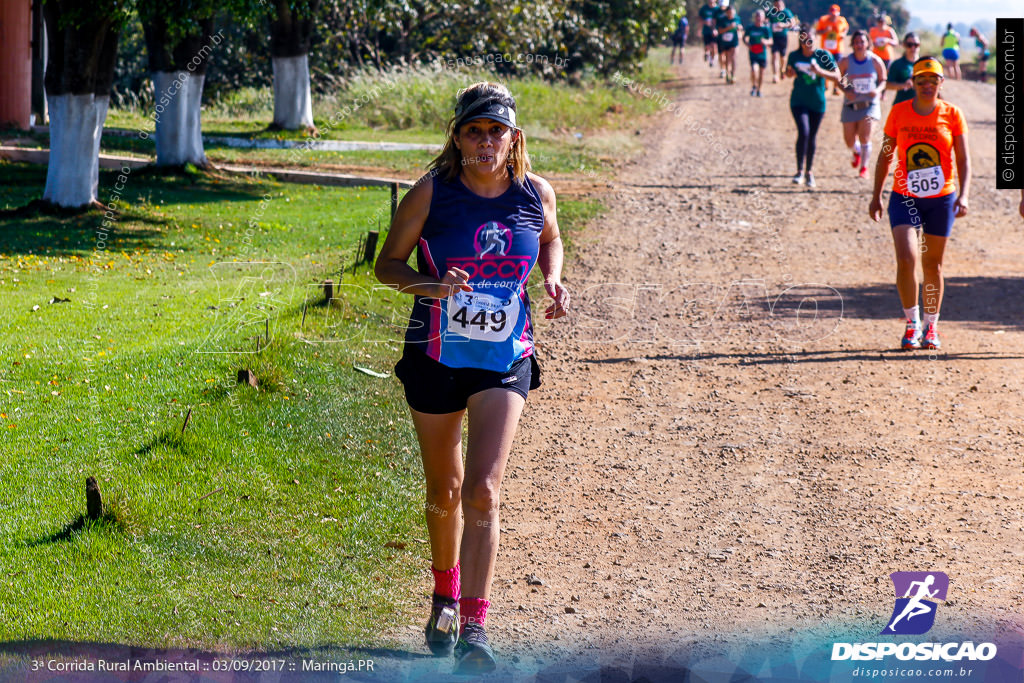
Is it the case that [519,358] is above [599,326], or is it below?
above

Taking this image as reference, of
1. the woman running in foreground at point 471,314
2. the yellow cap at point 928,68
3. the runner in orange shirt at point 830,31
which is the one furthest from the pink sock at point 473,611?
the runner in orange shirt at point 830,31

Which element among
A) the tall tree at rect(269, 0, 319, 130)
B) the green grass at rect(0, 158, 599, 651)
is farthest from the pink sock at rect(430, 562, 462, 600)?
the tall tree at rect(269, 0, 319, 130)

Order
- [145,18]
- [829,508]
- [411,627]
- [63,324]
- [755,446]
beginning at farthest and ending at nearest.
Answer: [145,18], [63,324], [755,446], [829,508], [411,627]

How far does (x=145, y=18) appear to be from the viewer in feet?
48.2

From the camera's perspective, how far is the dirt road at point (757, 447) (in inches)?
193

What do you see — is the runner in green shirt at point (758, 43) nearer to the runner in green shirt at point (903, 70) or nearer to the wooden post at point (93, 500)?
the runner in green shirt at point (903, 70)

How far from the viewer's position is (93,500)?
5.24 metres

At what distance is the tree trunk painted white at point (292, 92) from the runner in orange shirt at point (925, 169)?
15.7 metres

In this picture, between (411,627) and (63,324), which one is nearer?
(411,627)

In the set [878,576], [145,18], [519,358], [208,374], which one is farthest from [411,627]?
[145,18]

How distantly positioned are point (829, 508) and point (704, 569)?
1037 millimetres

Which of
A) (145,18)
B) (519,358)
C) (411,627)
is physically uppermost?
(145,18)

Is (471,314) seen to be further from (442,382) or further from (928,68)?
(928,68)

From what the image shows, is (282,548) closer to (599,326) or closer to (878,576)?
(878,576)
